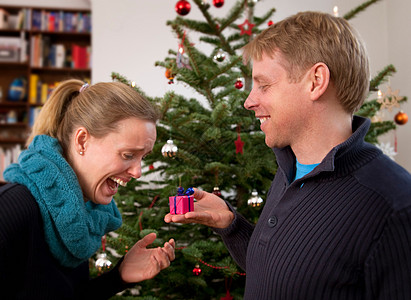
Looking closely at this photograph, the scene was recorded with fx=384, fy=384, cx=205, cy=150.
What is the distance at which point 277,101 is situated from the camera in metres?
1.02

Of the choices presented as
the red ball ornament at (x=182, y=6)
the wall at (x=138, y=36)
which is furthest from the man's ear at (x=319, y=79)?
the wall at (x=138, y=36)

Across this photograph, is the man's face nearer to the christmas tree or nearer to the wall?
the christmas tree

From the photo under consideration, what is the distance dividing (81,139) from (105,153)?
0.08 meters

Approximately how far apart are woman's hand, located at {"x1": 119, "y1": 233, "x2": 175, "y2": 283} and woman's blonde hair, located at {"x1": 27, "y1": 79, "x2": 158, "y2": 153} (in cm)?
43

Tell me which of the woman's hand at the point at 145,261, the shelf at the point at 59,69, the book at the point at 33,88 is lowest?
the woman's hand at the point at 145,261

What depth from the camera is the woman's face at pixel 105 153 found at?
1158mm

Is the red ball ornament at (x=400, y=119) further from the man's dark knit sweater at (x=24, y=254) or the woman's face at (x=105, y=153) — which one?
the man's dark knit sweater at (x=24, y=254)

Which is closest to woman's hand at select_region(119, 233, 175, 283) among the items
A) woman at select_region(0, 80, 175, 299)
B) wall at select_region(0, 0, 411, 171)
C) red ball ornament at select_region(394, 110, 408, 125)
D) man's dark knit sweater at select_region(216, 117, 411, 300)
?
woman at select_region(0, 80, 175, 299)

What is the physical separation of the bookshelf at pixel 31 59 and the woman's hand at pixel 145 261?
→ 3.48 meters

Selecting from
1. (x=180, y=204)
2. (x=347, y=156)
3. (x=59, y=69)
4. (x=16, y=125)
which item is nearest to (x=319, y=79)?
(x=347, y=156)

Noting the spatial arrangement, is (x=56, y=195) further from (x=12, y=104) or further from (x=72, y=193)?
(x=12, y=104)

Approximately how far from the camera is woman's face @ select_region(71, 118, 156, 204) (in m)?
1.16

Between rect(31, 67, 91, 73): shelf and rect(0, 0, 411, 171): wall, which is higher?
rect(0, 0, 411, 171): wall

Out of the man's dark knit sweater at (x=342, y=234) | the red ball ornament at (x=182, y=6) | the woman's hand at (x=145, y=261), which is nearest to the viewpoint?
the man's dark knit sweater at (x=342, y=234)
